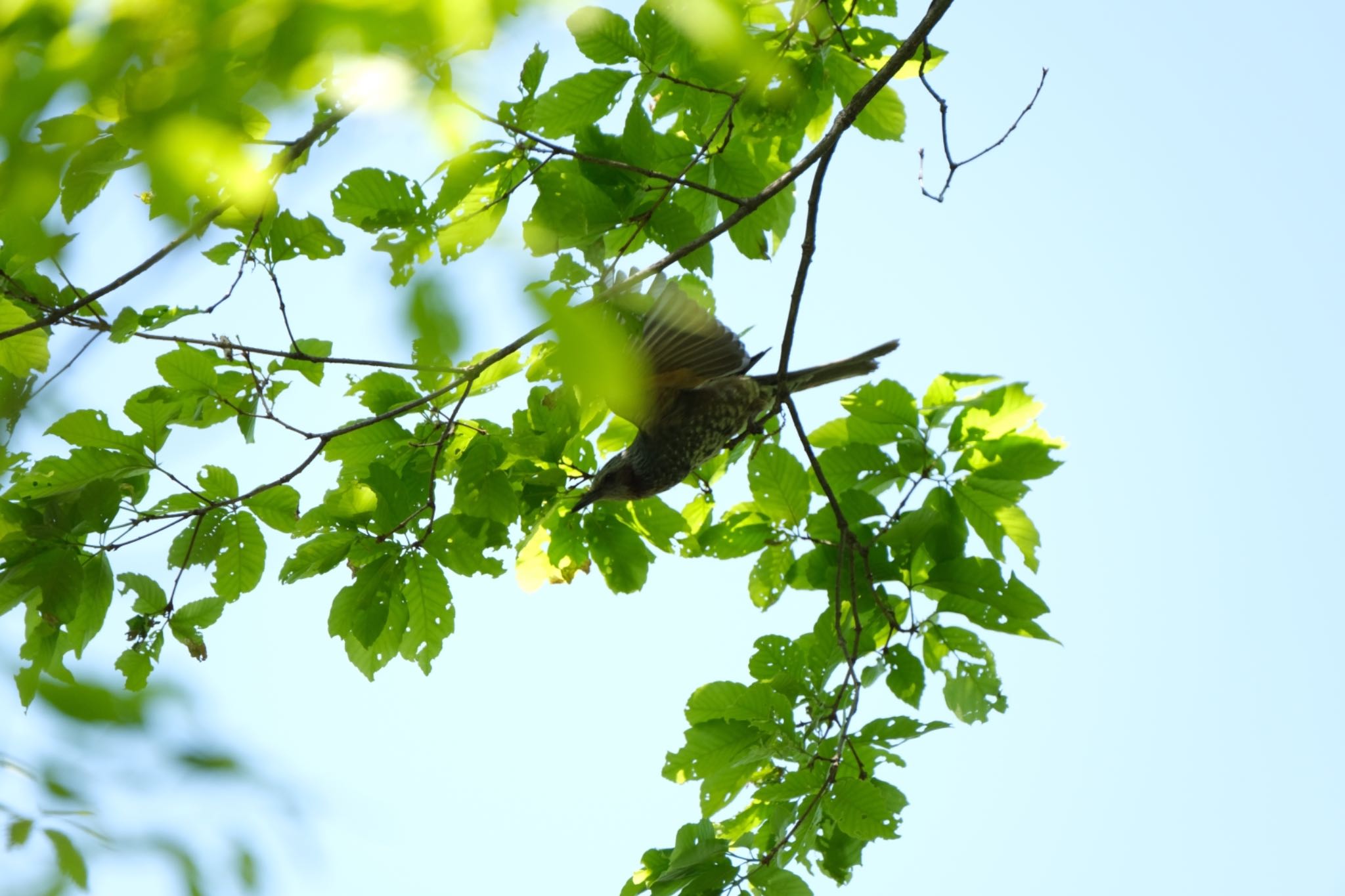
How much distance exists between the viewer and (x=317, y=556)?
11.3 ft

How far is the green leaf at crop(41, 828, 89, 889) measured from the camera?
1.12 meters

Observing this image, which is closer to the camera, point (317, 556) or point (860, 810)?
point (860, 810)

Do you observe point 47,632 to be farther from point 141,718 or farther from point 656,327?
point 141,718

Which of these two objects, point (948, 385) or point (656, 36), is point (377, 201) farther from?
point (948, 385)

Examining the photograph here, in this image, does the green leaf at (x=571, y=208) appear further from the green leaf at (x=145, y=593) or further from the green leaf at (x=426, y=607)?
the green leaf at (x=145, y=593)

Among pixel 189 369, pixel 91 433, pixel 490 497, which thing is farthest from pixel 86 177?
pixel 490 497

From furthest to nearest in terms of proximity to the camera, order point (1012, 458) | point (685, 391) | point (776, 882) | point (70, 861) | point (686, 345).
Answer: point (685, 391) → point (686, 345) → point (1012, 458) → point (776, 882) → point (70, 861)

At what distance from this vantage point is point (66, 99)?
1021mm

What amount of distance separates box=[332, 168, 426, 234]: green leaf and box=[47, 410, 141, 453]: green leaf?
3.49 ft

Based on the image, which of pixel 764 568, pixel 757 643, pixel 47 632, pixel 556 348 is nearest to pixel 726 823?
pixel 757 643

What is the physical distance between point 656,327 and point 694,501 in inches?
32.2

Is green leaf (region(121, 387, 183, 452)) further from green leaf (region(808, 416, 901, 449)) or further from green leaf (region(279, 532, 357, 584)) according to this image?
green leaf (region(808, 416, 901, 449))

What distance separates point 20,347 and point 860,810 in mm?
3018

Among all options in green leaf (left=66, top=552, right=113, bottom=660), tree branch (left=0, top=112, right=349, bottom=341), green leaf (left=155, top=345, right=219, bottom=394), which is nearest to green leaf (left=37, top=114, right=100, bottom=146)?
tree branch (left=0, top=112, right=349, bottom=341)
